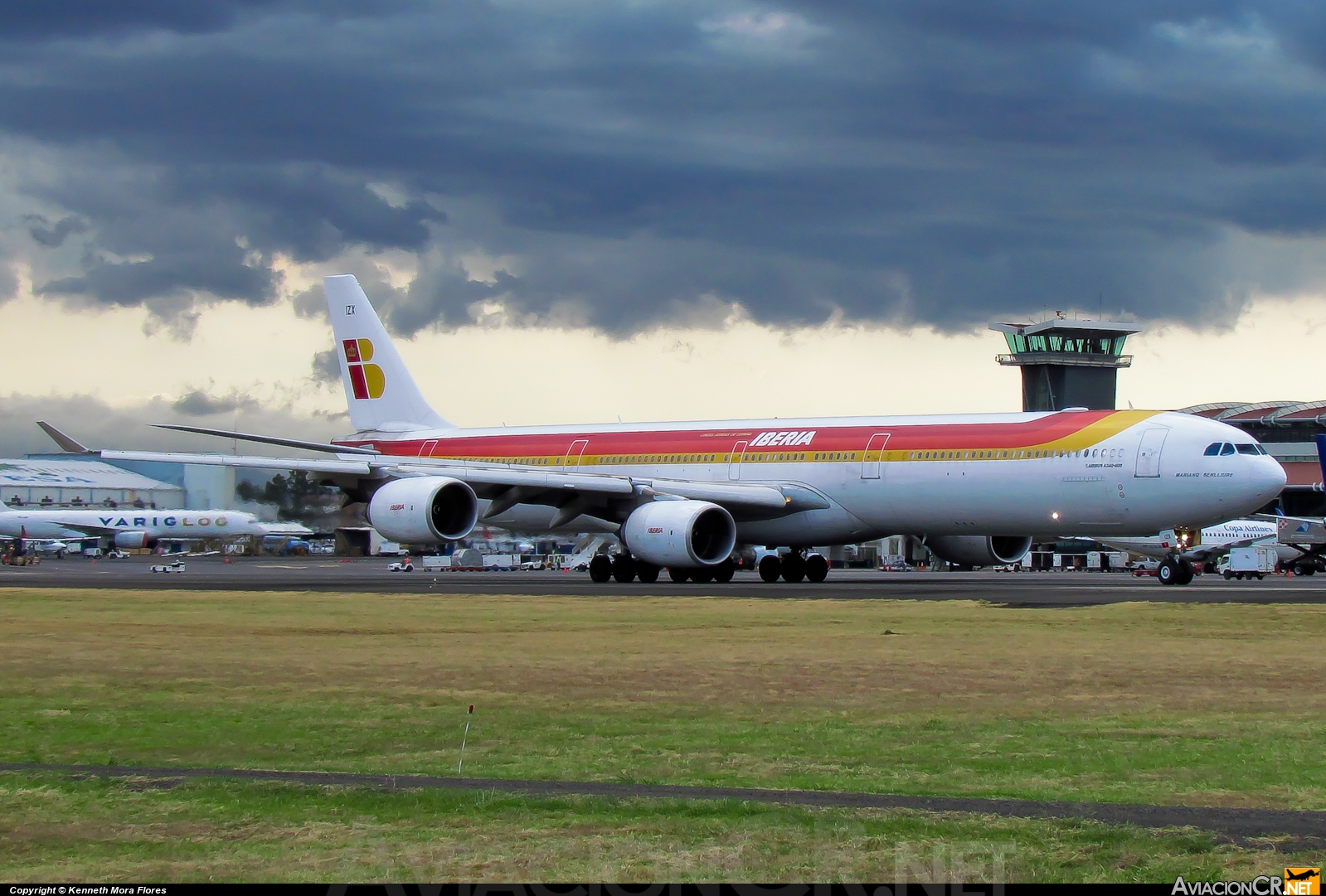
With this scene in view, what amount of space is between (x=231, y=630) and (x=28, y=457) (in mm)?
113869

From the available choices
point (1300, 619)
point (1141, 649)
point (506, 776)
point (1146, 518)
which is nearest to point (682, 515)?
point (1146, 518)

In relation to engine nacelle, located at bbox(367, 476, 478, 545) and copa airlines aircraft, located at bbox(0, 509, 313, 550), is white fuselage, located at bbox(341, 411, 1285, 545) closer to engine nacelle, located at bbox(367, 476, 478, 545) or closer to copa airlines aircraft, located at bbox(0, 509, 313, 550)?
engine nacelle, located at bbox(367, 476, 478, 545)

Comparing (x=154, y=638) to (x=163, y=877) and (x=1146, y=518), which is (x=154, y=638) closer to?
(x=163, y=877)

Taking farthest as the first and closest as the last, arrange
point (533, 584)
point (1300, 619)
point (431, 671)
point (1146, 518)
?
1. point (533, 584)
2. point (1146, 518)
3. point (1300, 619)
4. point (431, 671)

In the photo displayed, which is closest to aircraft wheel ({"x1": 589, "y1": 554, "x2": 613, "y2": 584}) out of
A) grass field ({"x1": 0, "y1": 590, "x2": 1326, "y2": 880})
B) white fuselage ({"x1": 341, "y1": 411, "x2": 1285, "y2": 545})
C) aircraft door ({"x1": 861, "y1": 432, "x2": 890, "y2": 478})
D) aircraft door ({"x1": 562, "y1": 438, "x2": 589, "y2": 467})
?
white fuselage ({"x1": 341, "y1": 411, "x2": 1285, "y2": 545})

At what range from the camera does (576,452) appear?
1847 inches

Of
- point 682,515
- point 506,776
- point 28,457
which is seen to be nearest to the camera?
point 506,776

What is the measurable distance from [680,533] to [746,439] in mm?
6315

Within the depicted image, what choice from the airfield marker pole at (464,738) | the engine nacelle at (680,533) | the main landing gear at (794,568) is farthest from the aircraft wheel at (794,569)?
the airfield marker pole at (464,738)

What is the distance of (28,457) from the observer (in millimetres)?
125500

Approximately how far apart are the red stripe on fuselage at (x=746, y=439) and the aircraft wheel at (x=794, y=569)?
402 centimetres

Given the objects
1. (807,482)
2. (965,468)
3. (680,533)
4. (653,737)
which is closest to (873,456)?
(807,482)

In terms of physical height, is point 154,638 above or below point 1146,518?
below

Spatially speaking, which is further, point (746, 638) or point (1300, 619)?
point (1300, 619)
